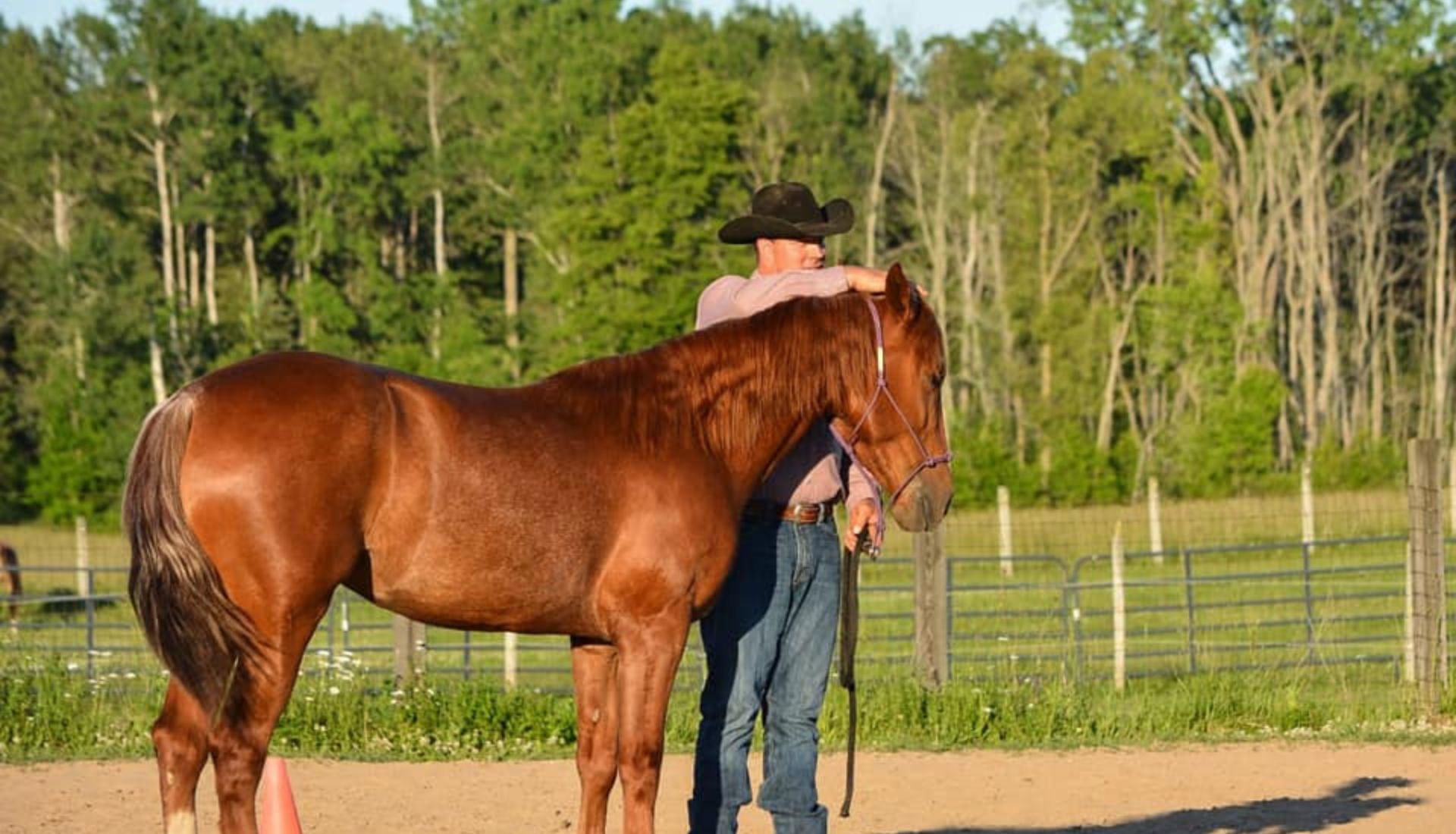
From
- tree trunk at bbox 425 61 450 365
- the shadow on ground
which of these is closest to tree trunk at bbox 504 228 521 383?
tree trunk at bbox 425 61 450 365

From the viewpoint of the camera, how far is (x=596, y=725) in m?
5.65

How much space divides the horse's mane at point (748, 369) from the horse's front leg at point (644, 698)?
0.56 meters

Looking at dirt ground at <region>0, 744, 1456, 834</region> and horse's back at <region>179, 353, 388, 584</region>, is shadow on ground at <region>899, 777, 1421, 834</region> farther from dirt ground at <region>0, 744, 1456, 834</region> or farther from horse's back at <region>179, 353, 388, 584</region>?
horse's back at <region>179, 353, 388, 584</region>

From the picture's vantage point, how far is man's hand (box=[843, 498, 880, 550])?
593cm

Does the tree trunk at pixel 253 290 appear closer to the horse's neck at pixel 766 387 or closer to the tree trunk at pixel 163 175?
the tree trunk at pixel 163 175

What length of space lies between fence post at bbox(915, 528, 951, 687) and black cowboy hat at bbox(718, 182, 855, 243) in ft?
18.5

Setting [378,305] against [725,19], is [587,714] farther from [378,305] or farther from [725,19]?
[725,19]

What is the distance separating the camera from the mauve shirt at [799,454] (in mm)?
5816

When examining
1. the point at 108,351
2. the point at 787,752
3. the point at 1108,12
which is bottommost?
the point at 787,752

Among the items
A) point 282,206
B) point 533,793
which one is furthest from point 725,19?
point 533,793

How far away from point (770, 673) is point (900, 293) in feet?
3.98

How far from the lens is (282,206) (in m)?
49.9

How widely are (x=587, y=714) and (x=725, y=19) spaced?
54260mm

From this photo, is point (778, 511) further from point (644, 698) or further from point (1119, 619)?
point (1119, 619)
